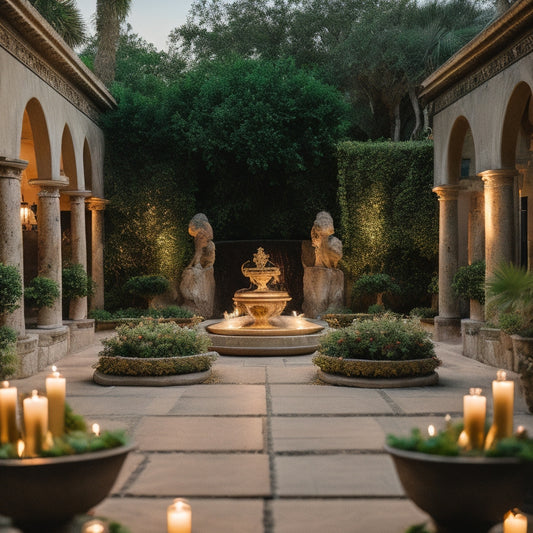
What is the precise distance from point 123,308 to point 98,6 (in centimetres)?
993

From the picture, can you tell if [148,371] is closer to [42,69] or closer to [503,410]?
[42,69]

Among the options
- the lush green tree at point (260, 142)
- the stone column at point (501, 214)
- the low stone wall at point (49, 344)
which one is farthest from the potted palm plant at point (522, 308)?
the lush green tree at point (260, 142)

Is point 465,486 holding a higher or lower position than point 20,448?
lower

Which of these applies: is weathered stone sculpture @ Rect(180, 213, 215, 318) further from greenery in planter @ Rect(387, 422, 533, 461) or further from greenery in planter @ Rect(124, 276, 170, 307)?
greenery in planter @ Rect(387, 422, 533, 461)

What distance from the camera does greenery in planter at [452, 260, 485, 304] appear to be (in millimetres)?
14148

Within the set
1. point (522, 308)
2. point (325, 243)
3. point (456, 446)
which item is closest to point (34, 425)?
point (456, 446)

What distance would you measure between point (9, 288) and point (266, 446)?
5712 millimetres

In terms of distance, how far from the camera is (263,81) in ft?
69.8

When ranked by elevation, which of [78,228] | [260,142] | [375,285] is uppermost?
[260,142]

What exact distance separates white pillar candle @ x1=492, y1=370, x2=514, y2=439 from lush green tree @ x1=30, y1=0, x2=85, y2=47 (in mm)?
19986

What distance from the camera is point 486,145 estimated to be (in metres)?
13.3

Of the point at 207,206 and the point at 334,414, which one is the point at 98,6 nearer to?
the point at 207,206

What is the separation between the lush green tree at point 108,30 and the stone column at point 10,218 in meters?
12.1

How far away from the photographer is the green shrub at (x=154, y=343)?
1085 cm
